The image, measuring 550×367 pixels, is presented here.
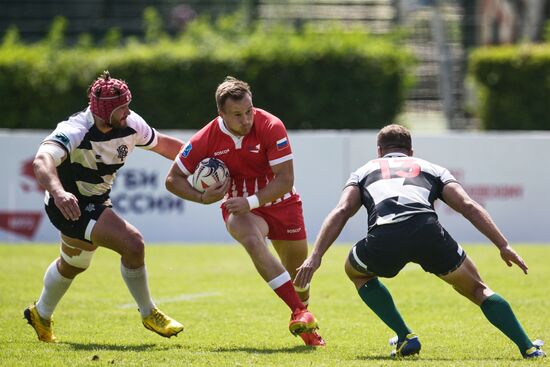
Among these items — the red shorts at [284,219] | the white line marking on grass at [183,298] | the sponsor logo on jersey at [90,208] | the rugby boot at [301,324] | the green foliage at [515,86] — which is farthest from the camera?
the green foliage at [515,86]

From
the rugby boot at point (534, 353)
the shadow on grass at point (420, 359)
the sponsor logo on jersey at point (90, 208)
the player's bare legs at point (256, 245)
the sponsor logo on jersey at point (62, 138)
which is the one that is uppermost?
the sponsor logo on jersey at point (62, 138)

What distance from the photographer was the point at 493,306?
22.8ft

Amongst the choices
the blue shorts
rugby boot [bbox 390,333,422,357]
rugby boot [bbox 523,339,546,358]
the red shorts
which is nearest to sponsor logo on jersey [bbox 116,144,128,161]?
the red shorts

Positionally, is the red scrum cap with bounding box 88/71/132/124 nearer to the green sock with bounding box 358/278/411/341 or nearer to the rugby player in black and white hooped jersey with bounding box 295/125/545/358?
the rugby player in black and white hooped jersey with bounding box 295/125/545/358

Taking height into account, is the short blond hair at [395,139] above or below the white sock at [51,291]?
above

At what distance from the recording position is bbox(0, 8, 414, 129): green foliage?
70.8 ft

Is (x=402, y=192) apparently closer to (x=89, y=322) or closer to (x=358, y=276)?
(x=358, y=276)

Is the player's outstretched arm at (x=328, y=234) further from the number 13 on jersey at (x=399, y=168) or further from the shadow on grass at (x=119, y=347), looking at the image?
the shadow on grass at (x=119, y=347)

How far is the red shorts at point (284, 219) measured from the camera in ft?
26.6

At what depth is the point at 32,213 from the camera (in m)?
16.6

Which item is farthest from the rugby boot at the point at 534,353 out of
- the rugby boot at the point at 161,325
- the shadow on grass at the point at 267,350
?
the rugby boot at the point at 161,325

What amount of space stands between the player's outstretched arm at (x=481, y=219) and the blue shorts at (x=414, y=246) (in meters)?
0.19

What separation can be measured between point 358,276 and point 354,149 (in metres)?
9.30

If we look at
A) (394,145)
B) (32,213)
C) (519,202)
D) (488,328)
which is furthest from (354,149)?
(394,145)
